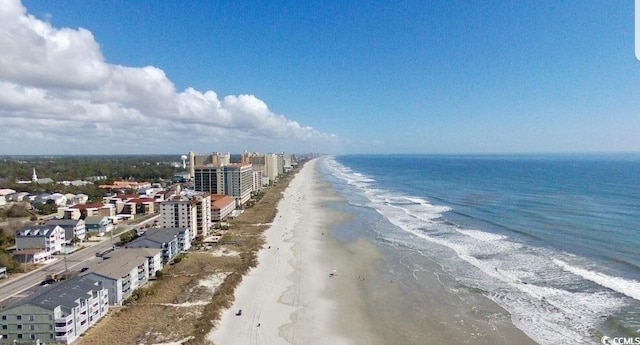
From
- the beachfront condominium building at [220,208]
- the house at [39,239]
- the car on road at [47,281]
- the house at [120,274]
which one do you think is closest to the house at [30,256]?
the house at [39,239]

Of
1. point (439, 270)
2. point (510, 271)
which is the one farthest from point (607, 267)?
point (439, 270)

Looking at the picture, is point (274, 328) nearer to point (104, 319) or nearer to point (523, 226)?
point (104, 319)

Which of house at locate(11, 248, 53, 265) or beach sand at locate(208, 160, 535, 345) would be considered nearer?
beach sand at locate(208, 160, 535, 345)

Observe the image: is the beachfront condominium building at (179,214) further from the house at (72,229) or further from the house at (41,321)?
the house at (41,321)

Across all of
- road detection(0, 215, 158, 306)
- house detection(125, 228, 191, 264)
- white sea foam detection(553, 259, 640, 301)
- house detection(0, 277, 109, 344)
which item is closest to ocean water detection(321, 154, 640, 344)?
white sea foam detection(553, 259, 640, 301)

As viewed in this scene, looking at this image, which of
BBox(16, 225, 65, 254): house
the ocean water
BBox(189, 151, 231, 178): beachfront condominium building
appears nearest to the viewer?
the ocean water

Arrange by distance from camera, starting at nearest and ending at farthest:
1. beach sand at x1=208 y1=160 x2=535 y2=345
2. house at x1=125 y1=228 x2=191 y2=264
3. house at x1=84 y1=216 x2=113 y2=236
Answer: beach sand at x1=208 y1=160 x2=535 y2=345 < house at x1=125 y1=228 x2=191 y2=264 < house at x1=84 y1=216 x2=113 y2=236

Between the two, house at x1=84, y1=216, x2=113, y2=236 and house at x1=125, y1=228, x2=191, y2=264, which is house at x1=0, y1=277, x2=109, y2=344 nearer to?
house at x1=125, y1=228, x2=191, y2=264
